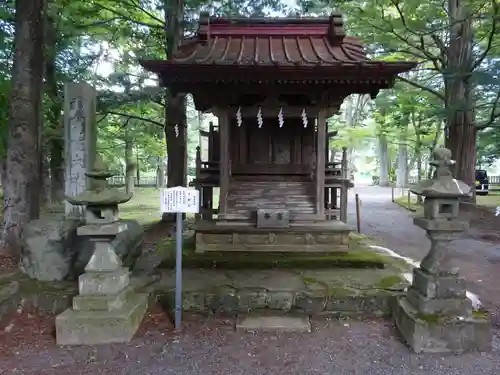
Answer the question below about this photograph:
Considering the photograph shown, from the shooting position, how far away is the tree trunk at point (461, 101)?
36.8 feet

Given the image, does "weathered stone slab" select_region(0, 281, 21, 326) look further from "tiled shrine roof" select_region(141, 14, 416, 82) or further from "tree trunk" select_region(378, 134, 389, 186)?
"tree trunk" select_region(378, 134, 389, 186)

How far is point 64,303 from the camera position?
466 centimetres

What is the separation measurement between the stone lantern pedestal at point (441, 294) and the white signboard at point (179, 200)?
2575 millimetres

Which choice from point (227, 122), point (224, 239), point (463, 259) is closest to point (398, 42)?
point (463, 259)

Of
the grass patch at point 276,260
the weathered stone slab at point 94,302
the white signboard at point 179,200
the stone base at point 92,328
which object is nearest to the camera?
the stone base at point 92,328

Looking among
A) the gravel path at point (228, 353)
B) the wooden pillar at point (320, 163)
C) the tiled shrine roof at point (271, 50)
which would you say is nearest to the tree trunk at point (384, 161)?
the tiled shrine roof at point (271, 50)

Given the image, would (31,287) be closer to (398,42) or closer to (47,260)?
(47,260)

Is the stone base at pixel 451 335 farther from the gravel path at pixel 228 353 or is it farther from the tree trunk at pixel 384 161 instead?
the tree trunk at pixel 384 161

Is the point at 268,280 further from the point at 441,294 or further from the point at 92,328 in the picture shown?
the point at 92,328

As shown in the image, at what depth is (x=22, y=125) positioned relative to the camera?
620 centimetres

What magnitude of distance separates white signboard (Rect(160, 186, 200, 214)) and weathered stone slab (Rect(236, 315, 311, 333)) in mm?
1531

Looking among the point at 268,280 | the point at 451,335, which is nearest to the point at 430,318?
the point at 451,335

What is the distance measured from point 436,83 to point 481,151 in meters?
8.88

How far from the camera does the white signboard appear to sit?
4320 millimetres
